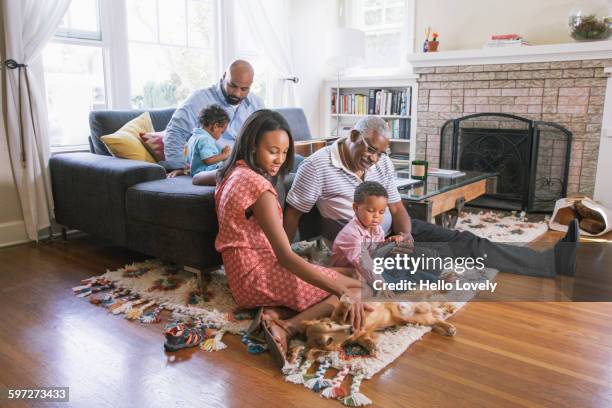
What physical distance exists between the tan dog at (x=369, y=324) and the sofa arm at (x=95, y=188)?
1321 millimetres

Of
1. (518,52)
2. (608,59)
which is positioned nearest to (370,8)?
(518,52)

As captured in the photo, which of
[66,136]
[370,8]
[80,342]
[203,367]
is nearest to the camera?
[203,367]

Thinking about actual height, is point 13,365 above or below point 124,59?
below

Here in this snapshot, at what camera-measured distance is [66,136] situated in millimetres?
3553

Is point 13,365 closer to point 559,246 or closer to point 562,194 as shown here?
point 559,246

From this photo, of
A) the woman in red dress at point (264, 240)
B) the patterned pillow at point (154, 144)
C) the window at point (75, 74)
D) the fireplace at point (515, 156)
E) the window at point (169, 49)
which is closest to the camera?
the woman in red dress at point (264, 240)

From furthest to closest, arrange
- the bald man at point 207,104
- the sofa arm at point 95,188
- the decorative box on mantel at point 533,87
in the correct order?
1. the decorative box on mantel at point 533,87
2. the bald man at point 207,104
3. the sofa arm at point 95,188

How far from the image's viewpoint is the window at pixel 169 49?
12.9 ft

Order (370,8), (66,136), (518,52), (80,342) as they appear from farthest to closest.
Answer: (370,8), (518,52), (66,136), (80,342)

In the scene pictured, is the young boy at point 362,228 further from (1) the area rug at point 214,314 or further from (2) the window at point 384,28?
(2) the window at point 384,28

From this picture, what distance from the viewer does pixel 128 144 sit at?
3.13 metres

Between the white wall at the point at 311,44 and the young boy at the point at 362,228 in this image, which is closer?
the young boy at the point at 362,228

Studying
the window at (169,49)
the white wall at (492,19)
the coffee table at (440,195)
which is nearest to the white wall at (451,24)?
the white wall at (492,19)

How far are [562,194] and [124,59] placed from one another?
362 centimetres
